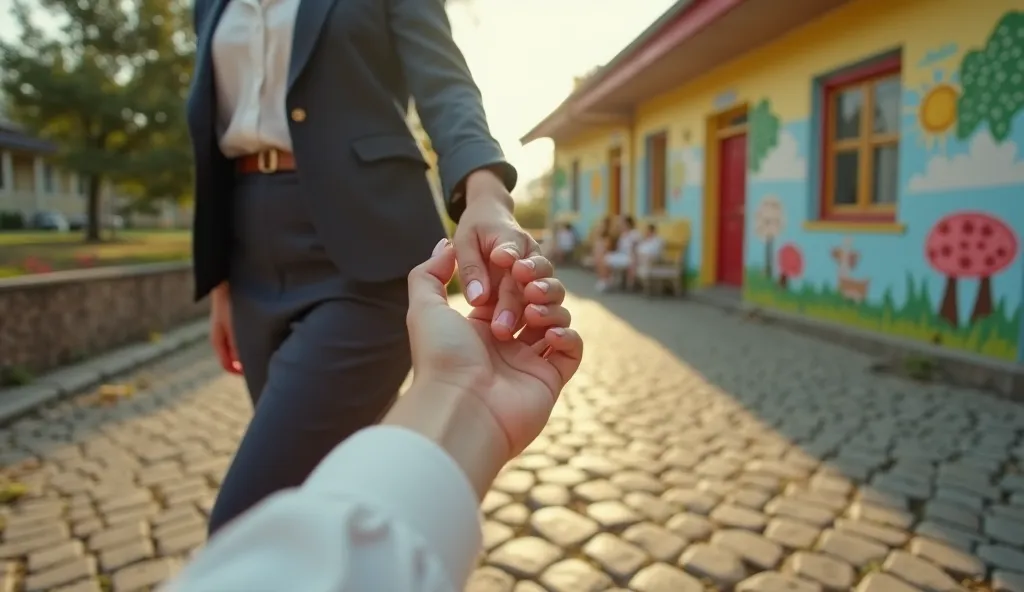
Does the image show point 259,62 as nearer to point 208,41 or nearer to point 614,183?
point 208,41

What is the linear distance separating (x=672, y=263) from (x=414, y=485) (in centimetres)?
1161

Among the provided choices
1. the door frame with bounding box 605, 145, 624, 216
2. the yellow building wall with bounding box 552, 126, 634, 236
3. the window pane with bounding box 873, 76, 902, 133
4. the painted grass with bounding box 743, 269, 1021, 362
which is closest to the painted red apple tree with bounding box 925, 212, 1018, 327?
the painted grass with bounding box 743, 269, 1021, 362

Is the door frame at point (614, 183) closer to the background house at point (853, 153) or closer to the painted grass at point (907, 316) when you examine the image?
the background house at point (853, 153)

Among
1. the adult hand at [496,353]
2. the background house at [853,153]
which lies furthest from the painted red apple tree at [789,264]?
the adult hand at [496,353]

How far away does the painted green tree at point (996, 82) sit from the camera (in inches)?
215

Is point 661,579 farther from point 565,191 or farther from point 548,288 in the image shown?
point 565,191

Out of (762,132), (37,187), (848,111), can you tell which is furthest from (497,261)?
(37,187)

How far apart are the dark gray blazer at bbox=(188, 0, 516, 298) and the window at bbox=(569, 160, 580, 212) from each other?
1861 cm

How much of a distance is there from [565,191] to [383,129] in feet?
65.7

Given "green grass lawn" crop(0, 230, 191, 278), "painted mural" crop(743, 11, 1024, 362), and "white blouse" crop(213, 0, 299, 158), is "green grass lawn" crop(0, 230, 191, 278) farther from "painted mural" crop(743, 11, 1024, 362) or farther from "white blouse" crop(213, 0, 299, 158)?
"painted mural" crop(743, 11, 1024, 362)

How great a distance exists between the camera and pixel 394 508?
24.9 inches

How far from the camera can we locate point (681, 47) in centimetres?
931

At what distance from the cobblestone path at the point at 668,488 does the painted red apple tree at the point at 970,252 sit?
1.04m

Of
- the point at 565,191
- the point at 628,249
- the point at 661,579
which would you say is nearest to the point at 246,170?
the point at 661,579
